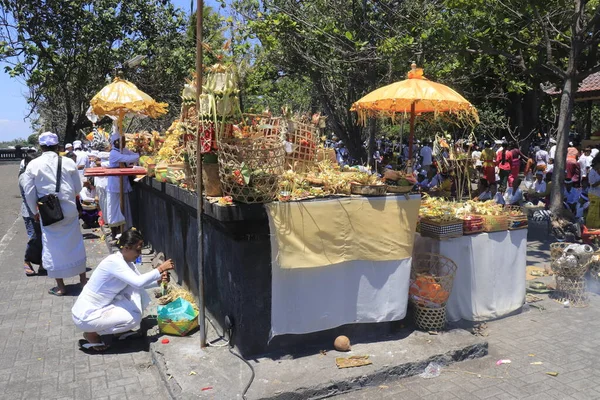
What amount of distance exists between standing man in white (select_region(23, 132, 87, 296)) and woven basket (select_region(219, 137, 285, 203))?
121 inches

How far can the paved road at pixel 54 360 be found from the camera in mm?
4012

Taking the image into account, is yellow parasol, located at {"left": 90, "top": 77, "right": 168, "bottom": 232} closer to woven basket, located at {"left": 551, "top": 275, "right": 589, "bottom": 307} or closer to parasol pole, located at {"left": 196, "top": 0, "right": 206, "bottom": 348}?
parasol pole, located at {"left": 196, "top": 0, "right": 206, "bottom": 348}

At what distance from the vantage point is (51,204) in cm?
593

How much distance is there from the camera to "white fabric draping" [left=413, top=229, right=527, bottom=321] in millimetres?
5148

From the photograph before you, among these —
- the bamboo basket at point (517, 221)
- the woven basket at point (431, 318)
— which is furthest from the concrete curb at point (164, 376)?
the bamboo basket at point (517, 221)

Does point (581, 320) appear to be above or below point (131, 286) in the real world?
below

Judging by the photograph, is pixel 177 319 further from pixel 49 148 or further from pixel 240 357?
pixel 49 148

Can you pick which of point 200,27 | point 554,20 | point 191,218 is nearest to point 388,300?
point 191,218

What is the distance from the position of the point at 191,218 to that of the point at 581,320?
15.1ft

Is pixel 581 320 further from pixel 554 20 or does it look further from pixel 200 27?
pixel 554 20

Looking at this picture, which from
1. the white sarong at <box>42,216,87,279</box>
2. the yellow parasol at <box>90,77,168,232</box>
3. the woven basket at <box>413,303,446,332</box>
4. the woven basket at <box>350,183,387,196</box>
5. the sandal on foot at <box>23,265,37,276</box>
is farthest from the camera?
the yellow parasol at <box>90,77,168,232</box>

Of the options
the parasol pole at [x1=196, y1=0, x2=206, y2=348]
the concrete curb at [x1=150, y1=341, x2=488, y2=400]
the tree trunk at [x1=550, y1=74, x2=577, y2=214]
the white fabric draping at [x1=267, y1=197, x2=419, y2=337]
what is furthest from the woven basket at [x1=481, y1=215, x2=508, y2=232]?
the tree trunk at [x1=550, y1=74, x2=577, y2=214]

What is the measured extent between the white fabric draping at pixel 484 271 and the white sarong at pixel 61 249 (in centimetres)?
430

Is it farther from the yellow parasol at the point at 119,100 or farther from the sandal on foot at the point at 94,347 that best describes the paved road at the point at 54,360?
the yellow parasol at the point at 119,100
